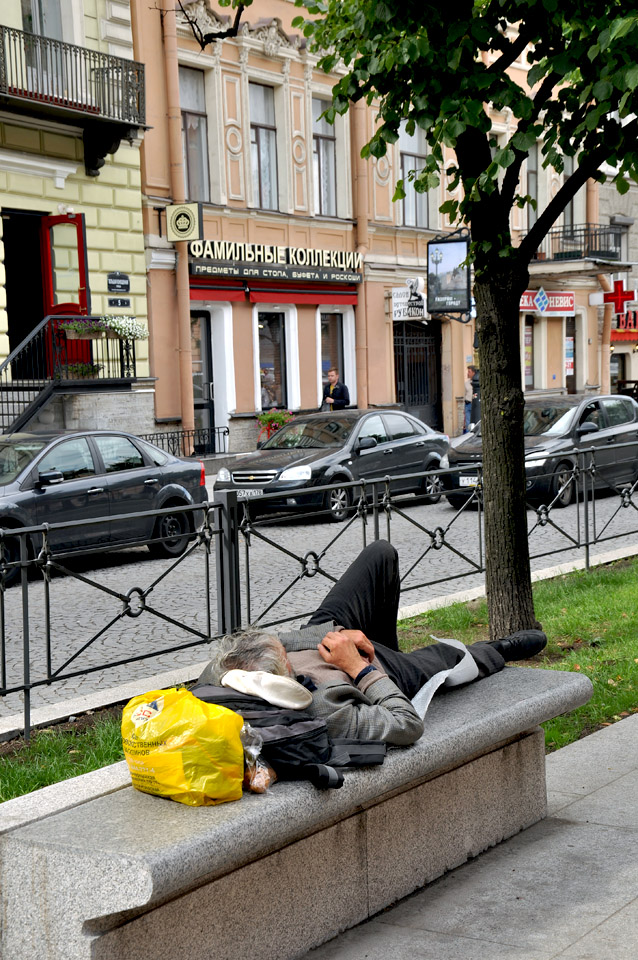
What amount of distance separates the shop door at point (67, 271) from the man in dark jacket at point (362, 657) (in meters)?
15.4

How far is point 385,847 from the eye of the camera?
4133 mm

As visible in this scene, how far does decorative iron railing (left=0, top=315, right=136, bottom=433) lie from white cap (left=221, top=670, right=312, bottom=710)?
15134 mm

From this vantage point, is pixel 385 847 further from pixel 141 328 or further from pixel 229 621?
pixel 141 328

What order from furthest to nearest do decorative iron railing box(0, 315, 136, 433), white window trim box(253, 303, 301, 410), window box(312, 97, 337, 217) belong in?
1. window box(312, 97, 337, 217)
2. white window trim box(253, 303, 301, 410)
3. decorative iron railing box(0, 315, 136, 433)

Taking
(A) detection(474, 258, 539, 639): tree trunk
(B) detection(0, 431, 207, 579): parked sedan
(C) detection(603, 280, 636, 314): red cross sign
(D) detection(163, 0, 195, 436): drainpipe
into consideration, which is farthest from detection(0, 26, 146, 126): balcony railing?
(C) detection(603, 280, 636, 314): red cross sign

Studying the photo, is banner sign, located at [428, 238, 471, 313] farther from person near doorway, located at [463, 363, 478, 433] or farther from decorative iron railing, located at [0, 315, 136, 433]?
decorative iron railing, located at [0, 315, 136, 433]

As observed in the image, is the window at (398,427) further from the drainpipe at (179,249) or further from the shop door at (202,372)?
the shop door at (202,372)

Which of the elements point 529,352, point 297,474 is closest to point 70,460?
point 297,474

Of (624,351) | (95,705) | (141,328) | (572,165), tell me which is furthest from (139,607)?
(624,351)

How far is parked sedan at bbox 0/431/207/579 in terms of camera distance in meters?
12.1

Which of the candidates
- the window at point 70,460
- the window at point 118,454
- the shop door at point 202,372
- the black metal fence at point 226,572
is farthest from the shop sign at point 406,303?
the black metal fence at point 226,572

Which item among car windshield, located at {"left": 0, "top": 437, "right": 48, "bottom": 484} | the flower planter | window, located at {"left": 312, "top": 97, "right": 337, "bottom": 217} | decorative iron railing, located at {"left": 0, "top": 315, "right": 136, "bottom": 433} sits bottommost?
car windshield, located at {"left": 0, "top": 437, "right": 48, "bottom": 484}

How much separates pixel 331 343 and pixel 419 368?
11.1 ft

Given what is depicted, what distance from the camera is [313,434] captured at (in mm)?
17375
